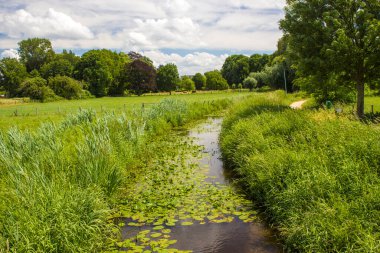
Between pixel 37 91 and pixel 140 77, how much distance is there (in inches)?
1118

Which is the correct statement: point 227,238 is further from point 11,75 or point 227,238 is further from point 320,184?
point 11,75

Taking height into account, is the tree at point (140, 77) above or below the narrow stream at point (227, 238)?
above

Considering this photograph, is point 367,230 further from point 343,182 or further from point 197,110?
point 197,110

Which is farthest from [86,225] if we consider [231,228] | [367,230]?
[367,230]

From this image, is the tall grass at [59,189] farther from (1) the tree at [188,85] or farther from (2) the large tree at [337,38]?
(1) the tree at [188,85]

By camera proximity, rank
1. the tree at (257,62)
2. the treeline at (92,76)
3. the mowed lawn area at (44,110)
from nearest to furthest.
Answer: the mowed lawn area at (44,110), the treeline at (92,76), the tree at (257,62)

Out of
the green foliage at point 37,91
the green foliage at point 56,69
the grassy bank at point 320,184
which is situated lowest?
the grassy bank at point 320,184

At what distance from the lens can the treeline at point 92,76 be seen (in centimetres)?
6711

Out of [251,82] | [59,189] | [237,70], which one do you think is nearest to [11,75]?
[251,82]

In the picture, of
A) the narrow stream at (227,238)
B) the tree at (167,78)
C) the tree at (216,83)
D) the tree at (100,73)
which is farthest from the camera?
the tree at (216,83)

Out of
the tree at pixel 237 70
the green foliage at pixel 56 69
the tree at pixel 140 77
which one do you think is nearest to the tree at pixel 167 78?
the tree at pixel 140 77

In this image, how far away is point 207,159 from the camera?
13.7 meters

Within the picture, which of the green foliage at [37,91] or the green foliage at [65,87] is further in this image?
the green foliage at [65,87]

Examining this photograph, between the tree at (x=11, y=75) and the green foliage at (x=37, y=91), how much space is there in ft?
61.3
